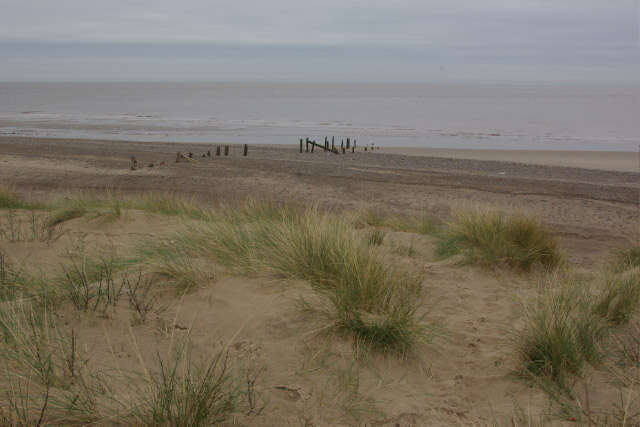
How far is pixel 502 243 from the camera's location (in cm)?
654

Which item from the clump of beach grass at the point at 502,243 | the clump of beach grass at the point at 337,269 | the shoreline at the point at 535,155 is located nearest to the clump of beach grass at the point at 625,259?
the clump of beach grass at the point at 502,243

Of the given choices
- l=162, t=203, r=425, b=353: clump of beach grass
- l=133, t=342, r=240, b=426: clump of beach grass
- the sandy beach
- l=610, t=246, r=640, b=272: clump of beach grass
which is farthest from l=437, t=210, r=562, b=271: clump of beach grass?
l=133, t=342, r=240, b=426: clump of beach grass

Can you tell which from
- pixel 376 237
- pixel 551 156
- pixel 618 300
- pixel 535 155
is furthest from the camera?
pixel 535 155

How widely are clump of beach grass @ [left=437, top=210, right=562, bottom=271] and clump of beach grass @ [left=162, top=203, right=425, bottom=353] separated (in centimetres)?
180

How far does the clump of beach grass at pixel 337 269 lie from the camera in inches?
149

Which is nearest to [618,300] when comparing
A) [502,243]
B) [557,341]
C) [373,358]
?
[557,341]

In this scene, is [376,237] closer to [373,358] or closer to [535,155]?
[373,358]

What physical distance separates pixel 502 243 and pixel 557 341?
3.10 metres

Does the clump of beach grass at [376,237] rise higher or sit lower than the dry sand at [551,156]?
lower

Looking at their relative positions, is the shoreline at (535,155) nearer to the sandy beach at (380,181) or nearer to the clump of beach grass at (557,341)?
the sandy beach at (380,181)

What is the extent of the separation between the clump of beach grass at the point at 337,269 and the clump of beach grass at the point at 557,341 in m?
0.76

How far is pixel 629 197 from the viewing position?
56.7 ft

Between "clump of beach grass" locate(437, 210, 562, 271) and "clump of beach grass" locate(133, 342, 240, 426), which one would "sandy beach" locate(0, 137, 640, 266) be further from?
"clump of beach grass" locate(133, 342, 240, 426)

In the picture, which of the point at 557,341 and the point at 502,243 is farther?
the point at 502,243
